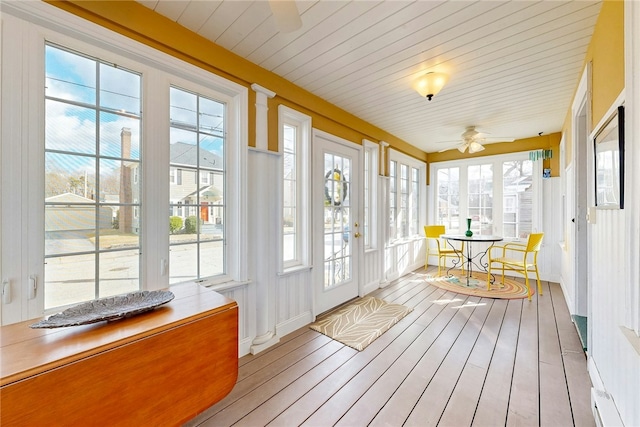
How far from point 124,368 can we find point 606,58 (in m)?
2.94

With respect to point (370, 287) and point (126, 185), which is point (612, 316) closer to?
point (370, 287)

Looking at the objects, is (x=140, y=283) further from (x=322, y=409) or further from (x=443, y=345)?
(x=443, y=345)

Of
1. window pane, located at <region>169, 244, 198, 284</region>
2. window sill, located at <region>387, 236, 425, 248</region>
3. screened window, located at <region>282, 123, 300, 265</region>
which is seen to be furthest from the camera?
window sill, located at <region>387, 236, 425, 248</region>

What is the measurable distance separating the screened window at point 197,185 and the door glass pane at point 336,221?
132 cm

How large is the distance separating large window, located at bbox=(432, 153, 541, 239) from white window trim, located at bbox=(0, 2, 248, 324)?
5026 mm

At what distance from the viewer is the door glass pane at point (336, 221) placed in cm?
311

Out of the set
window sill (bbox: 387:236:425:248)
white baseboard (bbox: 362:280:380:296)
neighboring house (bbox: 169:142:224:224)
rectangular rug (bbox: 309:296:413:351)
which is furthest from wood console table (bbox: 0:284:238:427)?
window sill (bbox: 387:236:425:248)

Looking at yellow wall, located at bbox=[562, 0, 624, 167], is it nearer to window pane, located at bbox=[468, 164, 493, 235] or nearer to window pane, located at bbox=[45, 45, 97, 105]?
window pane, located at bbox=[45, 45, 97, 105]

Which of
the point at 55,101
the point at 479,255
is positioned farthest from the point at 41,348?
the point at 479,255

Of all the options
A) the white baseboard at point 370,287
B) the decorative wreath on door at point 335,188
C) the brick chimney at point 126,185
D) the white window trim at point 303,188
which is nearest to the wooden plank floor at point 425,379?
the white window trim at point 303,188

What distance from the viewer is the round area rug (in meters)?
3.60

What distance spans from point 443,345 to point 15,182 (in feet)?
10.2

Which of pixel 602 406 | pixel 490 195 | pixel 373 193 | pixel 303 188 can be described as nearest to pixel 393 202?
pixel 373 193

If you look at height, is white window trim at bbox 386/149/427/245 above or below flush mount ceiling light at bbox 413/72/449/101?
below
